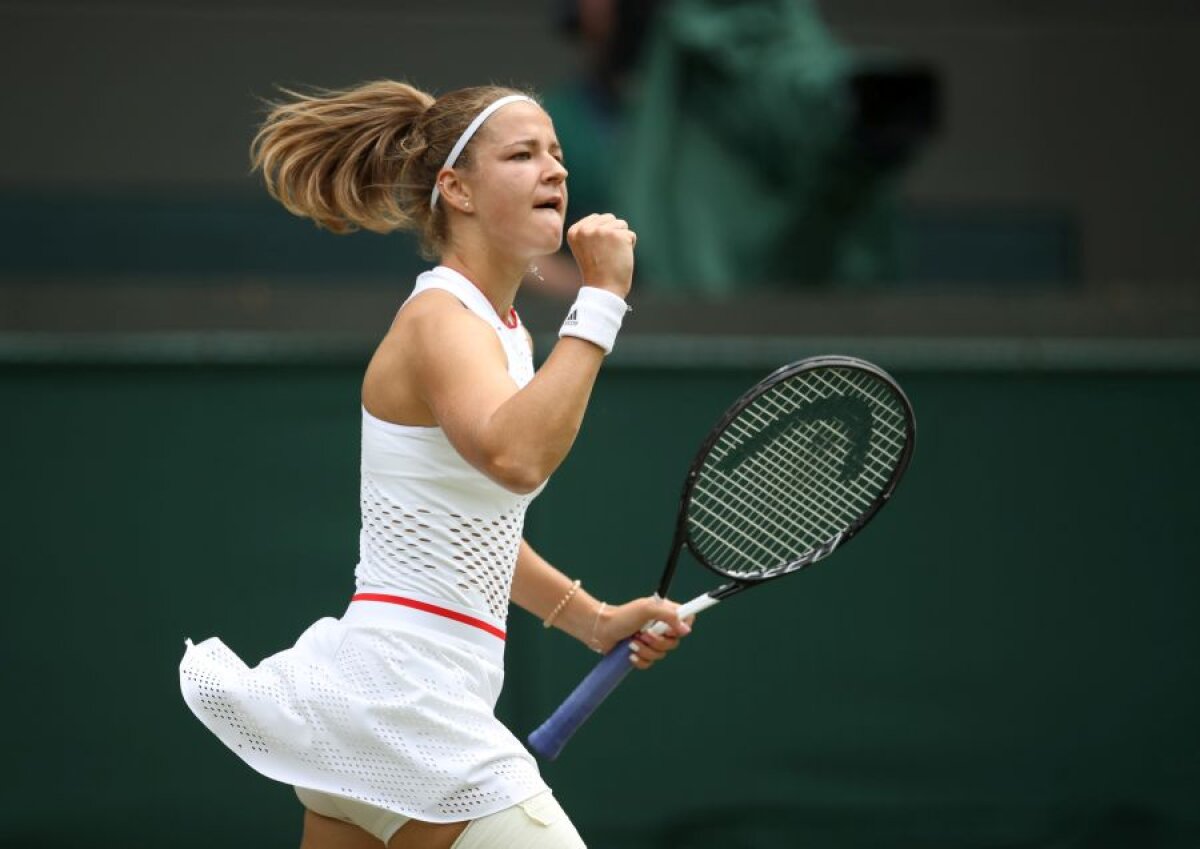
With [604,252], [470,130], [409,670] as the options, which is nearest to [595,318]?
[604,252]

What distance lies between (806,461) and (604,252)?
0.76 m

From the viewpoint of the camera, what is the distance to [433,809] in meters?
2.88

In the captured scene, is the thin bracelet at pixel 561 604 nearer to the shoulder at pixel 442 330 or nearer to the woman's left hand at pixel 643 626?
the woman's left hand at pixel 643 626

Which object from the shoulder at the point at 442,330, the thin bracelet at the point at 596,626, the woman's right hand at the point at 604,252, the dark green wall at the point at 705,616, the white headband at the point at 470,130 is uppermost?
the white headband at the point at 470,130

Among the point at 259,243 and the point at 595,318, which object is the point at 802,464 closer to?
the point at 595,318

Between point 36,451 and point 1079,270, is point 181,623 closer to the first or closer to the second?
point 36,451

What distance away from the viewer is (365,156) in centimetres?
321

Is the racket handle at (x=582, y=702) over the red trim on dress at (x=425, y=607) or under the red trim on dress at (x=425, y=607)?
under

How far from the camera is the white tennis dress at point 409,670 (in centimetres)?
288

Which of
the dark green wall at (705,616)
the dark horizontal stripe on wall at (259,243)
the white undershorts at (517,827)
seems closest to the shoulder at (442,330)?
the white undershorts at (517,827)

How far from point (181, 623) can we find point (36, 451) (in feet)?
1.73

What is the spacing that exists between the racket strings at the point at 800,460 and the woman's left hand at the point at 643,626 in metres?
0.20

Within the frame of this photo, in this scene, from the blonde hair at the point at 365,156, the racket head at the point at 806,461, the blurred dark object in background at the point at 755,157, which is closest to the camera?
the blonde hair at the point at 365,156

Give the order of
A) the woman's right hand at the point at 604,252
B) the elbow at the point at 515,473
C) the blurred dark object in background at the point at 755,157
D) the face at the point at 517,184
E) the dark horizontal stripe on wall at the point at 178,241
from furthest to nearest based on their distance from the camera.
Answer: the dark horizontal stripe on wall at the point at 178,241 < the blurred dark object in background at the point at 755,157 < the face at the point at 517,184 < the woman's right hand at the point at 604,252 < the elbow at the point at 515,473
